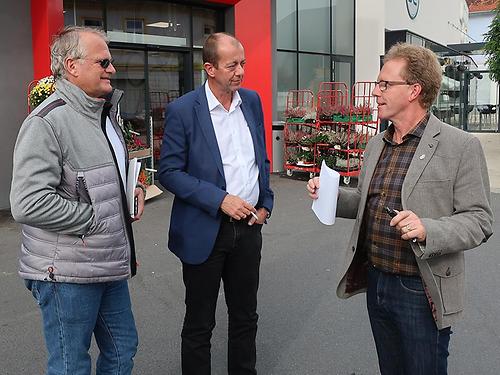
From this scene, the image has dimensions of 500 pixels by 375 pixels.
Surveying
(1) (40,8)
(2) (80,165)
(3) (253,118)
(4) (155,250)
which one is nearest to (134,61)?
(1) (40,8)

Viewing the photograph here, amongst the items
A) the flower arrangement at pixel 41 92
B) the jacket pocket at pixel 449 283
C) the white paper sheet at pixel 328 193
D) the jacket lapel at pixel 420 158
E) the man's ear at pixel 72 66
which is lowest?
the jacket pocket at pixel 449 283

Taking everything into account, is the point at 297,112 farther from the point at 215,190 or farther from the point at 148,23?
the point at 215,190

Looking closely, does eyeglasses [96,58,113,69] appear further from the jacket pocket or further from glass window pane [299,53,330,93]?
glass window pane [299,53,330,93]

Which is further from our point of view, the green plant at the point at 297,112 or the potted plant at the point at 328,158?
the green plant at the point at 297,112

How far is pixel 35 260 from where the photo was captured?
2303mm

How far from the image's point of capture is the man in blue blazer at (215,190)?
114 inches

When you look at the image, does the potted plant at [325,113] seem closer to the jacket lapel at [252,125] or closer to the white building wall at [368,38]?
Result: the white building wall at [368,38]

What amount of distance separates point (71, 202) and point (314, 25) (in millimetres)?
13563

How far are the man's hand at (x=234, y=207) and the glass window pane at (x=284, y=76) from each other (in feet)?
35.2

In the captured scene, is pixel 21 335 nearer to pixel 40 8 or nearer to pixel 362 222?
pixel 362 222

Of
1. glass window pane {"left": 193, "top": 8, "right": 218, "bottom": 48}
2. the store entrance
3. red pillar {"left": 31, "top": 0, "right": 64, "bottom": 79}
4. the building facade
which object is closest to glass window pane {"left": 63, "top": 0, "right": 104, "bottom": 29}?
the building facade

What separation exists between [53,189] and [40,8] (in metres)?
7.11

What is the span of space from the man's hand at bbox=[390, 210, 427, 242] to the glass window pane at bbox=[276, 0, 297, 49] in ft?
39.5

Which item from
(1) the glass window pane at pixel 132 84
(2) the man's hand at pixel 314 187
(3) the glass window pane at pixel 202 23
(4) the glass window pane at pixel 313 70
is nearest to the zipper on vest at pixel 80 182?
(2) the man's hand at pixel 314 187
